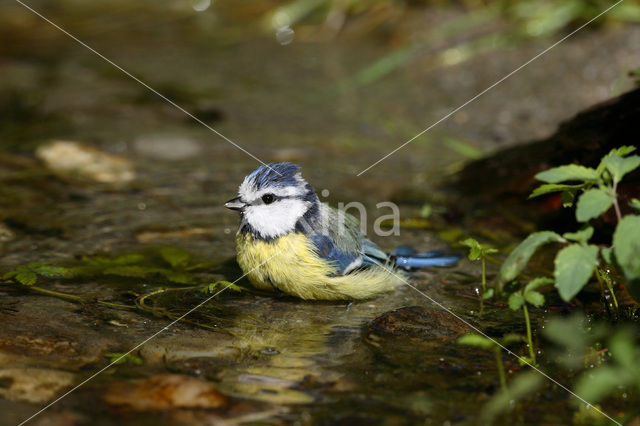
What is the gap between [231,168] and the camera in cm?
542

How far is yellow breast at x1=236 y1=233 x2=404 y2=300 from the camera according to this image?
343 centimetres

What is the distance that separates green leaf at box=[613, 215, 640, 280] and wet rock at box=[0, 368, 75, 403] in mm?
1959

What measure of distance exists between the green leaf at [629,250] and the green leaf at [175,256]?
235 centimetres

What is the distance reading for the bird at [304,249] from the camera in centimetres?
346

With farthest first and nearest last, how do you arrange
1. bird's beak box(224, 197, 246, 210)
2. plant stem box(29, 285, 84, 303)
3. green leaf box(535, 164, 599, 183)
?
bird's beak box(224, 197, 246, 210) → plant stem box(29, 285, 84, 303) → green leaf box(535, 164, 599, 183)

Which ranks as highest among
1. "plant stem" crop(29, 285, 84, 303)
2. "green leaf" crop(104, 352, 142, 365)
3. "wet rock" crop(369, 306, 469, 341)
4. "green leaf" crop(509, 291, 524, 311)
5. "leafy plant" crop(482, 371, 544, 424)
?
"plant stem" crop(29, 285, 84, 303)

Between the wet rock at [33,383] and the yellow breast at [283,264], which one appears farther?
the yellow breast at [283,264]

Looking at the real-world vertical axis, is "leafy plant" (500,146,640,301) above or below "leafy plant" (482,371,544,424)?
above

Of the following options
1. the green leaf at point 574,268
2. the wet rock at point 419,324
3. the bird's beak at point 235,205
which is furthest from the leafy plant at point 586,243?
the bird's beak at point 235,205

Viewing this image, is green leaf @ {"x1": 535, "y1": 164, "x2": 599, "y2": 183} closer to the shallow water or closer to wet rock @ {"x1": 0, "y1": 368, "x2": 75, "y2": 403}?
the shallow water

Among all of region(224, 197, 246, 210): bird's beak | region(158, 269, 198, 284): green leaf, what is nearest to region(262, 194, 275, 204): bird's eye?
region(224, 197, 246, 210): bird's beak

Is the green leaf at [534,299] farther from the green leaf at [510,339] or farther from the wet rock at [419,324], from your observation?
the wet rock at [419,324]

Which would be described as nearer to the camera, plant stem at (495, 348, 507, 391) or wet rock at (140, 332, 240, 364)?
plant stem at (495, 348, 507, 391)

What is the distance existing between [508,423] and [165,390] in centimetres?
116
